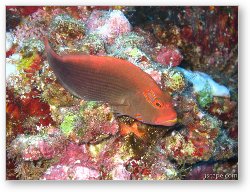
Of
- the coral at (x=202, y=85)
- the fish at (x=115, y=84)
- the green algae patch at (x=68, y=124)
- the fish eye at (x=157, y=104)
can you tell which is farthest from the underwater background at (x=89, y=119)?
the fish eye at (x=157, y=104)

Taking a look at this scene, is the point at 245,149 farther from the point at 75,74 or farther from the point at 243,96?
the point at 75,74

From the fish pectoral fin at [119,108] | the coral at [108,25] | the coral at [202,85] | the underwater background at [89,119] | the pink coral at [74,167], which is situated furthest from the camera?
the coral at [202,85]

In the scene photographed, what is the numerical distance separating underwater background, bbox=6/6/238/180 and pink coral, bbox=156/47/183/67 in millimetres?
11

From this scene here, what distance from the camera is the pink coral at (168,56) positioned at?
3232 mm

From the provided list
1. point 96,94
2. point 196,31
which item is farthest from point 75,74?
point 196,31

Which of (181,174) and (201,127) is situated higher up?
(201,127)

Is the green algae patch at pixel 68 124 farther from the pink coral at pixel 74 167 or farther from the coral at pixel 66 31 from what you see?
the coral at pixel 66 31

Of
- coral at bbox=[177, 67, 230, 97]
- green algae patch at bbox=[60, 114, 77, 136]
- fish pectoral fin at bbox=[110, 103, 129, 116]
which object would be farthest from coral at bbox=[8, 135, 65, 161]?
coral at bbox=[177, 67, 230, 97]

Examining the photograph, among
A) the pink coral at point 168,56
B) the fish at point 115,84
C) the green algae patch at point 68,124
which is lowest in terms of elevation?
the green algae patch at point 68,124

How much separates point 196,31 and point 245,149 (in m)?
1.95

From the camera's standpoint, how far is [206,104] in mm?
3789

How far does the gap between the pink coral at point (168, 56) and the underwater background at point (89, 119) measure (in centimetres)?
1

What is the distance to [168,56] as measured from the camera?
10.7ft

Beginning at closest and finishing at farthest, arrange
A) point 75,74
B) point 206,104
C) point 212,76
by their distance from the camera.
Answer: point 75,74 < point 206,104 < point 212,76
